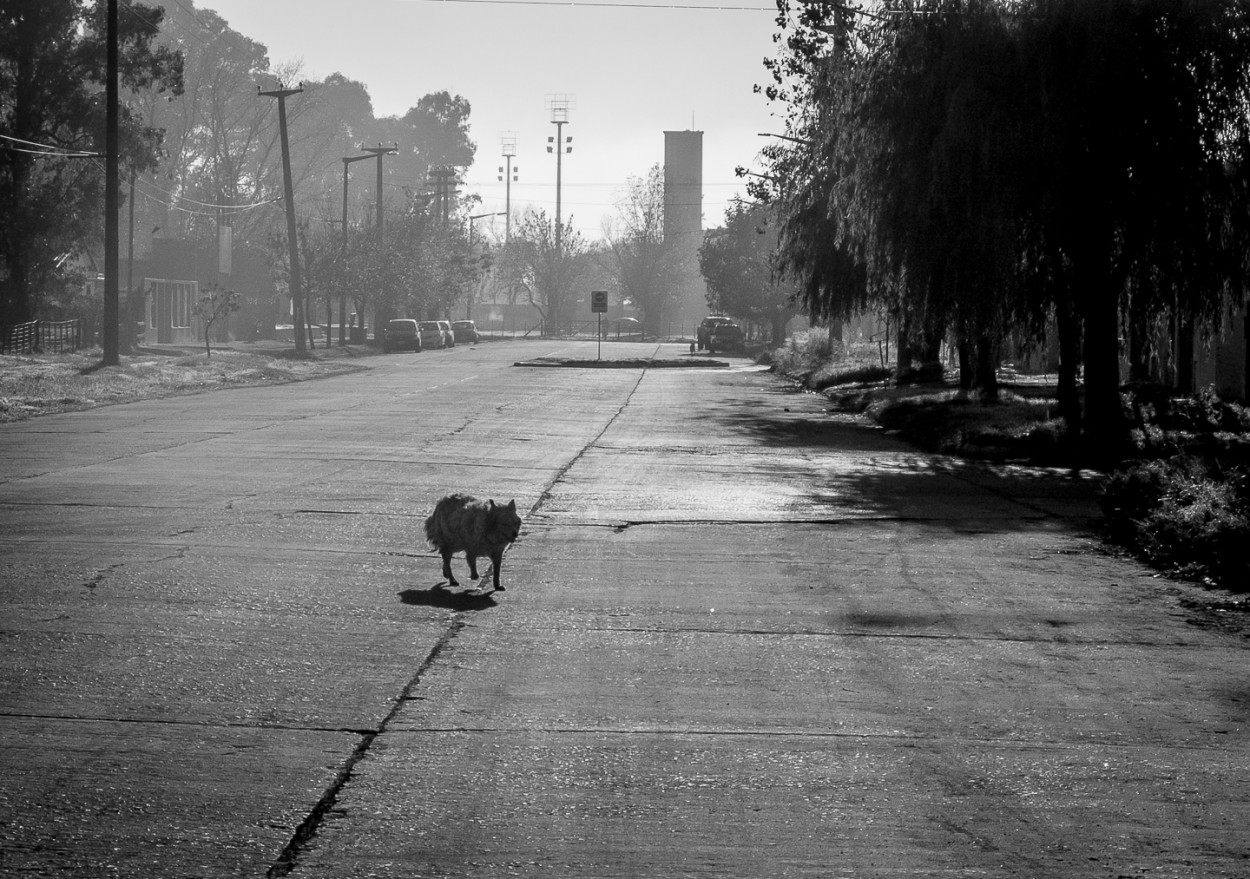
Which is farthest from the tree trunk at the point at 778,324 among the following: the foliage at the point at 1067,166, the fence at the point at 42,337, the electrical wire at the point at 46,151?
the foliage at the point at 1067,166

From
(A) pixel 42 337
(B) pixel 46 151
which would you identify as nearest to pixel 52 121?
(B) pixel 46 151

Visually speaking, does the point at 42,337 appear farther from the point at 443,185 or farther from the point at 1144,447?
the point at 443,185

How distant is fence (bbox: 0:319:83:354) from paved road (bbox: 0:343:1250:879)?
36541 millimetres

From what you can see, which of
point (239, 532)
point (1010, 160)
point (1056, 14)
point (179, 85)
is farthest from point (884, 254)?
point (179, 85)

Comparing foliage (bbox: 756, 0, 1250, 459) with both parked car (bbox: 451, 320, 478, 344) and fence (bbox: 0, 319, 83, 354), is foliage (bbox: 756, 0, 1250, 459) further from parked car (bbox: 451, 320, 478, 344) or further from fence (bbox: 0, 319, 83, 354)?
parked car (bbox: 451, 320, 478, 344)

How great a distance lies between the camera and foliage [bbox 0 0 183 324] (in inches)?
2025

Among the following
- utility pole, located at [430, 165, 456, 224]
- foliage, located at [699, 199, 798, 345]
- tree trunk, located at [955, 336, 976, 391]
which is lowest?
tree trunk, located at [955, 336, 976, 391]

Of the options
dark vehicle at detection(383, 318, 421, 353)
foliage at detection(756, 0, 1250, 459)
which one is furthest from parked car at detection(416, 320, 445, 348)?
foliage at detection(756, 0, 1250, 459)

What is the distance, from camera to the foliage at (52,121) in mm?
51438

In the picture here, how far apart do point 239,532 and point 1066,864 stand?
8.62 meters

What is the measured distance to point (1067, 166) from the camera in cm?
1972

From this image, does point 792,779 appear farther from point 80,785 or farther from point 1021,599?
point 1021,599

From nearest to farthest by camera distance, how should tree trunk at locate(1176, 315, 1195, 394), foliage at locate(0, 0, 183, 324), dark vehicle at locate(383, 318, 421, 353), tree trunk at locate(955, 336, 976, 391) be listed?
tree trunk at locate(1176, 315, 1195, 394) < tree trunk at locate(955, 336, 976, 391) < foliage at locate(0, 0, 183, 324) < dark vehicle at locate(383, 318, 421, 353)

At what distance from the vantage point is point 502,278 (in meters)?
158
